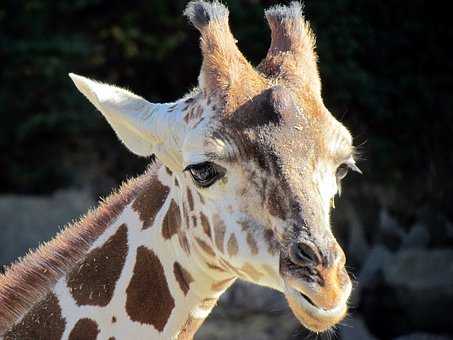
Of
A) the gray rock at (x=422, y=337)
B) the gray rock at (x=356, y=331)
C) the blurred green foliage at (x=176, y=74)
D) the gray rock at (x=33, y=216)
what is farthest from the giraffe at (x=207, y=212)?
the gray rock at (x=33, y=216)

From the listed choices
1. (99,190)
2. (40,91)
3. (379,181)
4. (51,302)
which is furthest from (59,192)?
(51,302)

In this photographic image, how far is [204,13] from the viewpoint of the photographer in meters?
3.81

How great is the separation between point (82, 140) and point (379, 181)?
3903 millimetres

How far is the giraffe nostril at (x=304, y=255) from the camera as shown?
124 inches

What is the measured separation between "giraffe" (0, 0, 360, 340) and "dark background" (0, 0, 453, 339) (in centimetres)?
504

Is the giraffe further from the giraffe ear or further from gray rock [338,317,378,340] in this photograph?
gray rock [338,317,378,340]

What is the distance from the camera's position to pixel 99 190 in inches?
475

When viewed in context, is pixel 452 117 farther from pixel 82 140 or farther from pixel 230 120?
pixel 230 120

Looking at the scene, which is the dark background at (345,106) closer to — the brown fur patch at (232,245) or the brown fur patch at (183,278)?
the brown fur patch at (183,278)

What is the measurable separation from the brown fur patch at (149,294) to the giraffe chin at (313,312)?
656mm

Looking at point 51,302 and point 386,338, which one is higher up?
point 51,302

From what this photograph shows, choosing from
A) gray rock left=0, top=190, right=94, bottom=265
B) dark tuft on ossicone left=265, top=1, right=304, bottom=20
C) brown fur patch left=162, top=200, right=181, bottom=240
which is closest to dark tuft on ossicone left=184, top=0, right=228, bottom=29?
dark tuft on ossicone left=265, top=1, right=304, bottom=20

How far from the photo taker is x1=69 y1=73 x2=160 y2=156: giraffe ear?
12.3 ft

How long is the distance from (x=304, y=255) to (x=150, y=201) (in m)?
0.90
